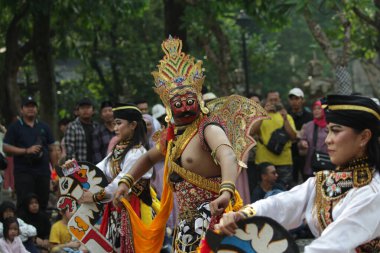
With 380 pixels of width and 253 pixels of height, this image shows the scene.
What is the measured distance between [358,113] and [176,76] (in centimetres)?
268

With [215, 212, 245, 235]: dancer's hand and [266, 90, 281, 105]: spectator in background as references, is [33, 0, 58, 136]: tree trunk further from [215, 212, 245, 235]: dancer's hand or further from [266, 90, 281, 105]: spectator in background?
[215, 212, 245, 235]: dancer's hand

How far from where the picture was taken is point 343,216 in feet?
17.4

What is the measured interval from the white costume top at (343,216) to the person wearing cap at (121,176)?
360cm

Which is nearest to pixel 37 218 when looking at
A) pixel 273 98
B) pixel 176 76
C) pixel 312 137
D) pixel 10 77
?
pixel 273 98

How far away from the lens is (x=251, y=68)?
28.0 meters

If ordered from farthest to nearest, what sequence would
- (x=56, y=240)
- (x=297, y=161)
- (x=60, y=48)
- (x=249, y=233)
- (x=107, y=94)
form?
(x=107, y=94) < (x=60, y=48) < (x=297, y=161) < (x=56, y=240) < (x=249, y=233)

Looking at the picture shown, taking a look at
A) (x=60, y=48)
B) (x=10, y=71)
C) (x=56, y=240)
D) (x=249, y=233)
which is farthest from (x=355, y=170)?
(x=60, y=48)

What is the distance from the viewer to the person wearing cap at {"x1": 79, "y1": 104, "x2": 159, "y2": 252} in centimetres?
916

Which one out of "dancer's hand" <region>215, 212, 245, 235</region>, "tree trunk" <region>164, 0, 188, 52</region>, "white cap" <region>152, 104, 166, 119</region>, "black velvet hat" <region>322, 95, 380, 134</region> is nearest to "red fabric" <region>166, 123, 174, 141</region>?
"black velvet hat" <region>322, 95, 380, 134</region>

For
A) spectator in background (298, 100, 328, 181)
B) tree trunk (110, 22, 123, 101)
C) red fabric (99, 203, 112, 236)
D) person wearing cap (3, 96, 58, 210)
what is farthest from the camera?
tree trunk (110, 22, 123, 101)

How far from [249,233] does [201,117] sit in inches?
107

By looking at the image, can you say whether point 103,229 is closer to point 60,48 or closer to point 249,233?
point 249,233

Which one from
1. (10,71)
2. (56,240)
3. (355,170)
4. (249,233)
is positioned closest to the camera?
(249,233)

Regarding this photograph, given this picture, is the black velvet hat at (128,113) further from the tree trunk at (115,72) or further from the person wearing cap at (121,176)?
the tree trunk at (115,72)
